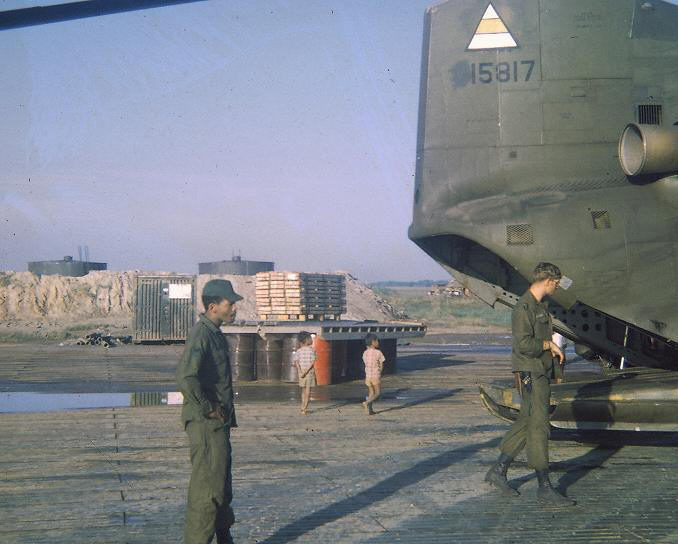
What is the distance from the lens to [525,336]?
24.2ft

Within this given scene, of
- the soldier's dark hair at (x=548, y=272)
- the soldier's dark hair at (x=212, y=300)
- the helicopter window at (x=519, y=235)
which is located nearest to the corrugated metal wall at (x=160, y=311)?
the helicopter window at (x=519, y=235)

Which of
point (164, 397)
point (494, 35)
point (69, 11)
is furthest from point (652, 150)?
point (164, 397)

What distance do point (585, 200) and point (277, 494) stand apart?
217 inches

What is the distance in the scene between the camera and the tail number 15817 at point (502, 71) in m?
10.9

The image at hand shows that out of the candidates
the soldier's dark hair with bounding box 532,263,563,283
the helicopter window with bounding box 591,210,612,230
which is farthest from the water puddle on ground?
the soldier's dark hair with bounding box 532,263,563,283

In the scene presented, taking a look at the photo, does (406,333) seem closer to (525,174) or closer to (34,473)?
(525,174)

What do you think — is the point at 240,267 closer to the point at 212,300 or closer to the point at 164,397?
the point at 164,397

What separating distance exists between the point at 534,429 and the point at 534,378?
45cm

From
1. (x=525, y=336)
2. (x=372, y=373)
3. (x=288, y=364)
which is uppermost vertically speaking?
(x=525, y=336)

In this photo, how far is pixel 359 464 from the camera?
9023 millimetres

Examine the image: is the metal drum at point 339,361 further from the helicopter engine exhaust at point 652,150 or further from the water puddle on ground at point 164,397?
the helicopter engine exhaust at point 652,150

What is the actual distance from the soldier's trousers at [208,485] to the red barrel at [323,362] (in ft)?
41.9

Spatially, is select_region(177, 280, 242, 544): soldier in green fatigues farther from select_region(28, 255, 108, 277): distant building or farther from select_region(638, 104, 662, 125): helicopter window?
select_region(28, 255, 108, 277): distant building

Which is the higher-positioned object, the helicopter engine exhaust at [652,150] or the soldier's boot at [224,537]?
the helicopter engine exhaust at [652,150]
